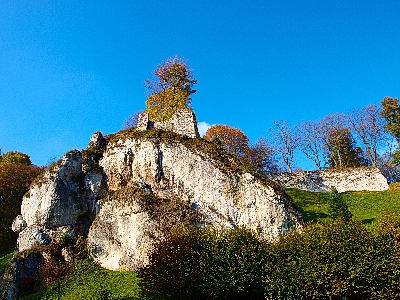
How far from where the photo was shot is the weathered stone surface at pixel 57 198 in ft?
87.4

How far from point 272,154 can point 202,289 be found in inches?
1540

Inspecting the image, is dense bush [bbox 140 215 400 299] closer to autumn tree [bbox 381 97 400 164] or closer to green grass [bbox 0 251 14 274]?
green grass [bbox 0 251 14 274]

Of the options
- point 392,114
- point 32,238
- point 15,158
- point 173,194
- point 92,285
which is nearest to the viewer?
point 92,285

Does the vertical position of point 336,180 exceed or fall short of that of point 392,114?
it falls short

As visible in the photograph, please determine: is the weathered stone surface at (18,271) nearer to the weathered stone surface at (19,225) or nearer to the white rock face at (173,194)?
the weathered stone surface at (19,225)

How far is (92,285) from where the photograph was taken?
72.0 feet

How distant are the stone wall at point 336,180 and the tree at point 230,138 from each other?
12186 millimetres

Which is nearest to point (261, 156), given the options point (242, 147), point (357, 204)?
point (242, 147)

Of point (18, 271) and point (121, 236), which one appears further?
point (121, 236)

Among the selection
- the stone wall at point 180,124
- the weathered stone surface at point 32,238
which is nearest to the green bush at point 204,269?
the weathered stone surface at point 32,238

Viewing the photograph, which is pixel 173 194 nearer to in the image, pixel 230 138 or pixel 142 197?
pixel 142 197

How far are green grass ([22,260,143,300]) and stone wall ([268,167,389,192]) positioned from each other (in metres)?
23.5

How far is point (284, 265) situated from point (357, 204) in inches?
726

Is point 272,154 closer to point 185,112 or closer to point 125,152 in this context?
point 185,112
